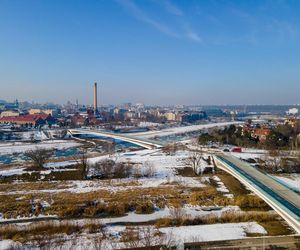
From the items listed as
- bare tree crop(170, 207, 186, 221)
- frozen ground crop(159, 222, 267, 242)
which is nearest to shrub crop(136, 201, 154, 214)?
bare tree crop(170, 207, 186, 221)

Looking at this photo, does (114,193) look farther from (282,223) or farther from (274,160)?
(274,160)

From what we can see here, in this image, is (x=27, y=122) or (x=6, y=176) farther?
(x=27, y=122)

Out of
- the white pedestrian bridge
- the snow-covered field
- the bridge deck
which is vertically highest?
the bridge deck

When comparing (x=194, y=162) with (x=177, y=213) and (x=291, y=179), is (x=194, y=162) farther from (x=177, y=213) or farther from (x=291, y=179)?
(x=177, y=213)

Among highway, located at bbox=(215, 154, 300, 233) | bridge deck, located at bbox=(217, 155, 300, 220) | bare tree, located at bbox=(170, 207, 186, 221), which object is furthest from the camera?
bare tree, located at bbox=(170, 207, 186, 221)

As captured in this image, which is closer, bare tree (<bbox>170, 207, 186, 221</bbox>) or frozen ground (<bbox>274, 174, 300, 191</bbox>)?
bare tree (<bbox>170, 207, 186, 221</bbox>)

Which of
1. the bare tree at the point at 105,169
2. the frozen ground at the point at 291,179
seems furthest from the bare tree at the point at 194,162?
the bare tree at the point at 105,169

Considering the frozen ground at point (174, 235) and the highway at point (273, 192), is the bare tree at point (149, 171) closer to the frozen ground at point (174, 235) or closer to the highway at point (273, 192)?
the highway at point (273, 192)

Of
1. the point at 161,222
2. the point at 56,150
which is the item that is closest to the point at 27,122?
the point at 56,150

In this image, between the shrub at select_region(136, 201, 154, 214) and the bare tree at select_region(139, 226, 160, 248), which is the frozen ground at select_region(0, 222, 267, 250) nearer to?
the bare tree at select_region(139, 226, 160, 248)

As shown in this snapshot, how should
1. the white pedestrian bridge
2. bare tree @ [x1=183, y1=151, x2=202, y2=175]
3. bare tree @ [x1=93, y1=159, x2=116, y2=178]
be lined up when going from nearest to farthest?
bare tree @ [x1=93, y1=159, x2=116, y2=178], bare tree @ [x1=183, y1=151, x2=202, y2=175], the white pedestrian bridge
